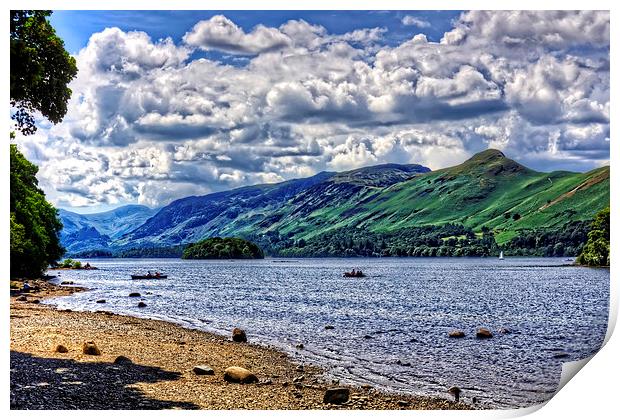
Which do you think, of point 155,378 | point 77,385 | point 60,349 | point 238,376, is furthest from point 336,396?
point 60,349

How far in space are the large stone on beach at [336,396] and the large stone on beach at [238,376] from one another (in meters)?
3.26

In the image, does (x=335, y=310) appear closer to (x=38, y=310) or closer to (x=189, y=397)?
(x=38, y=310)

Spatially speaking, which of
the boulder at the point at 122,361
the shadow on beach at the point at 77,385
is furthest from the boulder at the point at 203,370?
the boulder at the point at 122,361

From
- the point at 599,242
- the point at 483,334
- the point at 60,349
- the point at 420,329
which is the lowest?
the point at 420,329

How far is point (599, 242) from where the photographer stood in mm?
121750

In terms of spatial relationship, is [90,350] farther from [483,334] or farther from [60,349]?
[483,334]

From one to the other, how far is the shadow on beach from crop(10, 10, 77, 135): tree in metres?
8.88

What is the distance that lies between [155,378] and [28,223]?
150ft

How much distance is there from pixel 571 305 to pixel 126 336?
48521mm

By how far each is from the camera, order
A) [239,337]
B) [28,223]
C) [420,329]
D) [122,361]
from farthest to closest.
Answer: [28,223]
[420,329]
[239,337]
[122,361]

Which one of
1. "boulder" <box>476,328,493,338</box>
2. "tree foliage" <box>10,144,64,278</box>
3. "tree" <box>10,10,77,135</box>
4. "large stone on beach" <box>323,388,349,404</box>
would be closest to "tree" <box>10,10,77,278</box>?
"tree" <box>10,10,77,135</box>

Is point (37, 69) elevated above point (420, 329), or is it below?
above

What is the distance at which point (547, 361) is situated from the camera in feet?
104

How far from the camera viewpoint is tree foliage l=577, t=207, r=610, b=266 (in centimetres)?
11575
